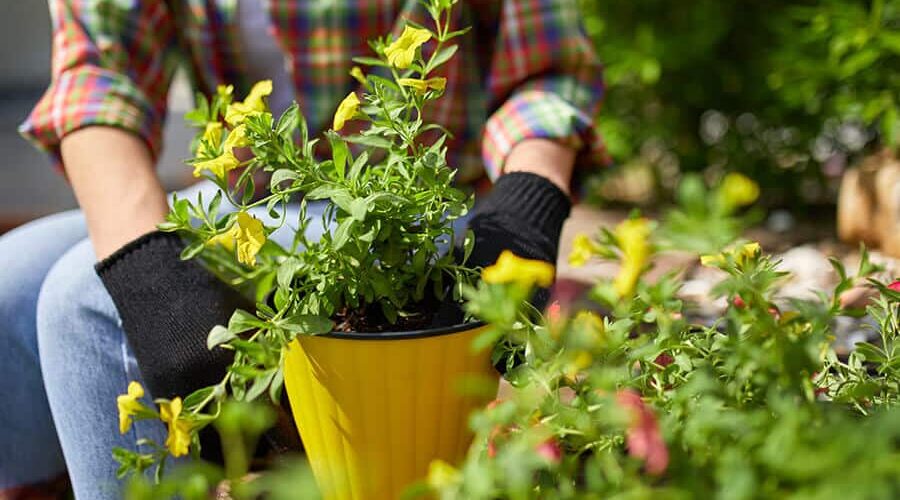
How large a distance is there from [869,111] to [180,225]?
1.90 meters

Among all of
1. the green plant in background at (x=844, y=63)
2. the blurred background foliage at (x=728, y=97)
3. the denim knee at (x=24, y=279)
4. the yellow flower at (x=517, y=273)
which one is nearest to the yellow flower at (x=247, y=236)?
the yellow flower at (x=517, y=273)

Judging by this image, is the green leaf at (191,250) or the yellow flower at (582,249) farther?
the green leaf at (191,250)

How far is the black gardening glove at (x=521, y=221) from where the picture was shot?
896 millimetres

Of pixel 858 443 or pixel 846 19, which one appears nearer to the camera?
pixel 858 443

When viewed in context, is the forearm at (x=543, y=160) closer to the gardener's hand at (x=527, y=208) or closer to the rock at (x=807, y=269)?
the gardener's hand at (x=527, y=208)

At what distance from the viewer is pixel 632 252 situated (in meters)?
0.49

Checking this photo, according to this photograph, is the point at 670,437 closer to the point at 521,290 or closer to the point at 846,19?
the point at 521,290

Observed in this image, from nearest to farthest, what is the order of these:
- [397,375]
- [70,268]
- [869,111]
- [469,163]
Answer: [397,375] → [70,268] → [469,163] → [869,111]

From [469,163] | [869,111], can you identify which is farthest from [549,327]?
[869,111]

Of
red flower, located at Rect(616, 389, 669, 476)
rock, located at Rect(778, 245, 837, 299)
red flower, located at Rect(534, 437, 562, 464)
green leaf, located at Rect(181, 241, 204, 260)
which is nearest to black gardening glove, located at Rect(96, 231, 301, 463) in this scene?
green leaf, located at Rect(181, 241, 204, 260)

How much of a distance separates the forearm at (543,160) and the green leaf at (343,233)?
493 millimetres

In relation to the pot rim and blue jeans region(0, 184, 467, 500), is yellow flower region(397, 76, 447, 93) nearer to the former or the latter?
the pot rim

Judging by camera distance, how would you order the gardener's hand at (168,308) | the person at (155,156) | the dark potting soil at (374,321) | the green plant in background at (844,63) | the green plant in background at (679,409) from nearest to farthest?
1. the green plant in background at (679,409)
2. the dark potting soil at (374,321)
3. the gardener's hand at (168,308)
4. the person at (155,156)
5. the green plant in background at (844,63)

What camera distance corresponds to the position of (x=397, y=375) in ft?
2.32
